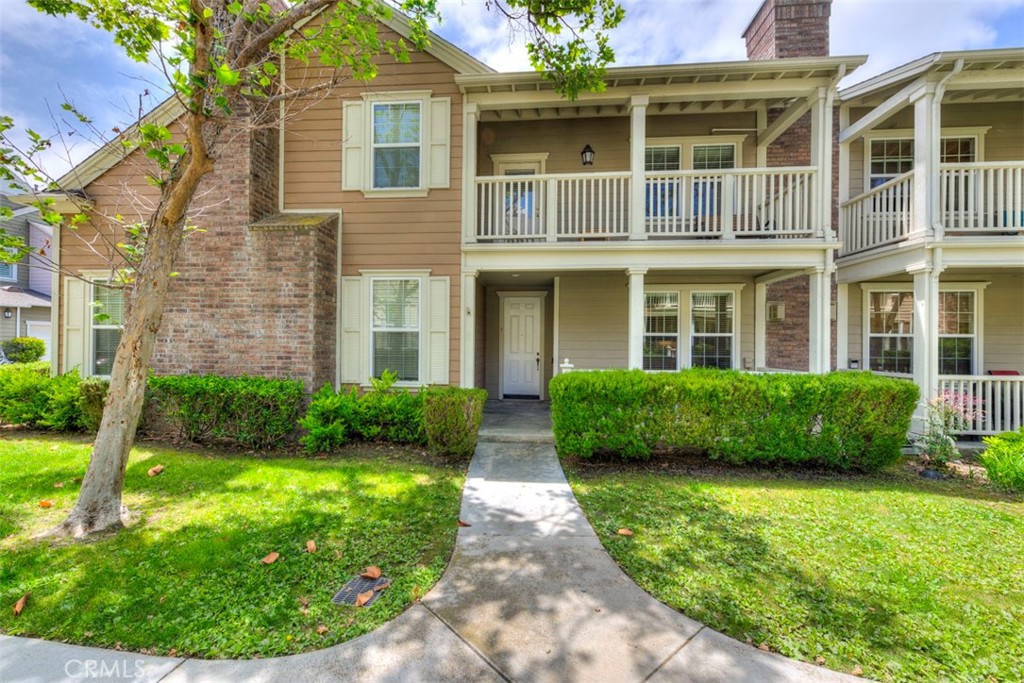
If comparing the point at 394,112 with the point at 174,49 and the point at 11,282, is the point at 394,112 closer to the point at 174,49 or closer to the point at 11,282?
the point at 174,49

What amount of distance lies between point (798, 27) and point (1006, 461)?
8.27 metres

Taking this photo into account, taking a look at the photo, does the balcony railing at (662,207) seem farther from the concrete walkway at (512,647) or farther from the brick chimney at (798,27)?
the concrete walkway at (512,647)

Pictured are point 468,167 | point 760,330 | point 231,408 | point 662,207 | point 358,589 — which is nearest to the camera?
point 358,589

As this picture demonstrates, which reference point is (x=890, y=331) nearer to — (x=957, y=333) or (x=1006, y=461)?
(x=957, y=333)

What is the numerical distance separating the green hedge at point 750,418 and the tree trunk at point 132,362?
14.6 ft

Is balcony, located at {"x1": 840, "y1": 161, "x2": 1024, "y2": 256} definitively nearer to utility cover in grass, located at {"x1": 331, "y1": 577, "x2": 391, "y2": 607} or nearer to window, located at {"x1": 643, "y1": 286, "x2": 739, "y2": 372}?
window, located at {"x1": 643, "y1": 286, "x2": 739, "y2": 372}

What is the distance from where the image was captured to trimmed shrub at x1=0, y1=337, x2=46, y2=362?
13383mm

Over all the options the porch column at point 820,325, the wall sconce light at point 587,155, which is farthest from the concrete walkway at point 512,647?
the wall sconce light at point 587,155

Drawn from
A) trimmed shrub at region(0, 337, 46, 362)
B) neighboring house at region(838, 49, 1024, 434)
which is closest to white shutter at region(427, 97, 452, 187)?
neighboring house at region(838, 49, 1024, 434)

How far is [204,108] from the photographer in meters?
3.41

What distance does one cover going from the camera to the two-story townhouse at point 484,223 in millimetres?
6531

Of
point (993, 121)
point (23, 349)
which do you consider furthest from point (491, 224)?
point (23, 349)

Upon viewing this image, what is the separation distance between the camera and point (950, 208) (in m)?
6.32

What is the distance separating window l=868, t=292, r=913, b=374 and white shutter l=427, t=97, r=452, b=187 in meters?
8.53
